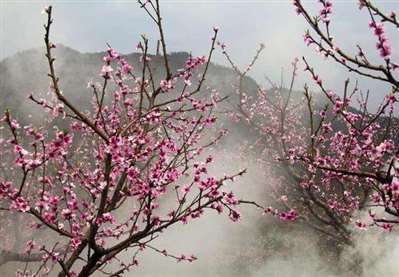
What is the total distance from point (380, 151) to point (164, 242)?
18522 mm

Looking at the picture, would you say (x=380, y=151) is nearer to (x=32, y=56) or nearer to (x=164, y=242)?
(x=164, y=242)

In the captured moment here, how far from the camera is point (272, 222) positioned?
22266 millimetres

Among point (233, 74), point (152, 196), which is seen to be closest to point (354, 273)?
point (152, 196)

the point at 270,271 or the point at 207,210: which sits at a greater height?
the point at 207,210

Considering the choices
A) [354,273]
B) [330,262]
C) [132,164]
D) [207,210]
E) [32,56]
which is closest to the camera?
[132,164]

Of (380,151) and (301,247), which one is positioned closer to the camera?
(380,151)

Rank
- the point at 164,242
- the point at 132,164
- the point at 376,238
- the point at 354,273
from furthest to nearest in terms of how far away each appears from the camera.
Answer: the point at 164,242 → the point at 354,273 → the point at 376,238 → the point at 132,164

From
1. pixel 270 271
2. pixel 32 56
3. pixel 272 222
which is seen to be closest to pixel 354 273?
pixel 270 271

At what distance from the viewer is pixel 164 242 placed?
2111 centimetres

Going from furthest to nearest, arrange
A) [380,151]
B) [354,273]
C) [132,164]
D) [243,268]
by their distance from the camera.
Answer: [243,268] → [354,273] → [132,164] → [380,151]

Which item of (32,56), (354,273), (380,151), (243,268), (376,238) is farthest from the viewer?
(32,56)

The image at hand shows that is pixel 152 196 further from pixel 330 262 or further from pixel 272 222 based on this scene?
pixel 272 222

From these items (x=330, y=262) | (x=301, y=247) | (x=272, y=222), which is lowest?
(x=330, y=262)

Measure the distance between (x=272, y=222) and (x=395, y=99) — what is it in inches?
699
